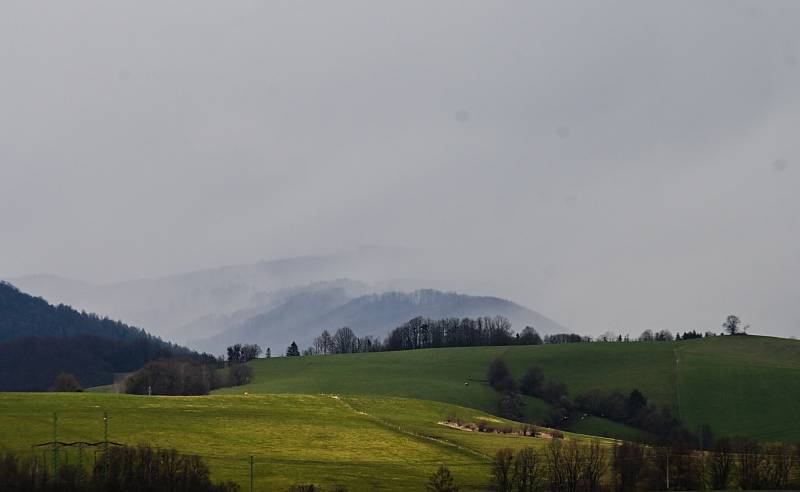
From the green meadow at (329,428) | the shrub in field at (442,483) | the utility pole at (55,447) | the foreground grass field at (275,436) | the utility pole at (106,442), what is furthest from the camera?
the green meadow at (329,428)

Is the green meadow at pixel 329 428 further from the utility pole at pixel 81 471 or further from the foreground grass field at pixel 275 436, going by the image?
the utility pole at pixel 81 471

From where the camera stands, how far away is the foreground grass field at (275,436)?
3812 inches

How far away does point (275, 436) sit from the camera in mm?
114250

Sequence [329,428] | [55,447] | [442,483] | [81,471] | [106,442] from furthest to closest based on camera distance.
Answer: [329,428], [106,442], [55,447], [442,483], [81,471]

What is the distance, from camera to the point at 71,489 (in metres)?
85.1

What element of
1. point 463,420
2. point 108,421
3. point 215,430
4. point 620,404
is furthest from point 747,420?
point 108,421

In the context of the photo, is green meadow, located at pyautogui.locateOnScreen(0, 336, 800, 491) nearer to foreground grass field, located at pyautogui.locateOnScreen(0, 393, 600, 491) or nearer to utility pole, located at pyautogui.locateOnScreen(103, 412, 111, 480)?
foreground grass field, located at pyautogui.locateOnScreen(0, 393, 600, 491)

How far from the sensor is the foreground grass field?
3812 inches

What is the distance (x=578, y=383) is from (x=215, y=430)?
10160 centimetres

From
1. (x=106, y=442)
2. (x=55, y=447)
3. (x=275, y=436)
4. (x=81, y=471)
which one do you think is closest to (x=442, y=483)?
(x=275, y=436)

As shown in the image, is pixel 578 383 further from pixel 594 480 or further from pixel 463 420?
pixel 594 480

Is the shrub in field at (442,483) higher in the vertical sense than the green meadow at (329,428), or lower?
lower

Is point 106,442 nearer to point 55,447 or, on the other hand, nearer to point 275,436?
point 55,447

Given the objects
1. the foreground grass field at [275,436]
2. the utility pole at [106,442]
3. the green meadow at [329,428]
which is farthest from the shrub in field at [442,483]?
the utility pole at [106,442]
